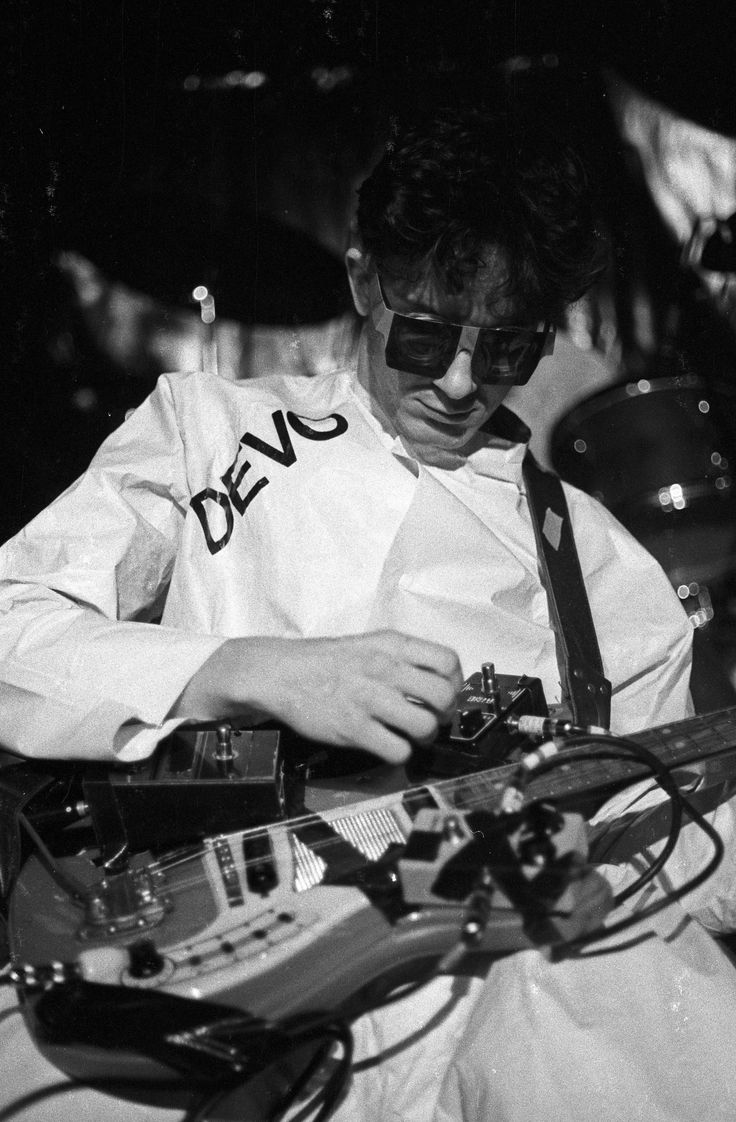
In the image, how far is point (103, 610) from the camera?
1.12m

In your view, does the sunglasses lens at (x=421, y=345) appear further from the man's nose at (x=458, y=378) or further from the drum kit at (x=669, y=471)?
the drum kit at (x=669, y=471)

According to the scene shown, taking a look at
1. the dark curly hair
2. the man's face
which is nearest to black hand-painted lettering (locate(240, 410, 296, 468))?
the man's face

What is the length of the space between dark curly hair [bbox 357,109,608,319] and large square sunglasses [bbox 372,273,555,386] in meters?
0.05

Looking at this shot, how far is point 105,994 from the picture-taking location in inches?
28.4

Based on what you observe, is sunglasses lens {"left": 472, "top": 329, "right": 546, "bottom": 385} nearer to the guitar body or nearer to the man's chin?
the man's chin

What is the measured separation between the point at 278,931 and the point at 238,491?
619 millimetres

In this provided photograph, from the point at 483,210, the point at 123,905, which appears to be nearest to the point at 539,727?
the point at 123,905

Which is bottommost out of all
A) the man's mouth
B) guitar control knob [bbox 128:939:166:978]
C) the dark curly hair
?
guitar control knob [bbox 128:939:166:978]

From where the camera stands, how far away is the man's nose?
118 centimetres

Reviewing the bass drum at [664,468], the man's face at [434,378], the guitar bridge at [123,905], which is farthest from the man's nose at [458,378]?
the guitar bridge at [123,905]

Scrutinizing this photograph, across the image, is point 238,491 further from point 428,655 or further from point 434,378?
point 428,655

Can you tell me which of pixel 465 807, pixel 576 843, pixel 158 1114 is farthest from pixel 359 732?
pixel 158 1114

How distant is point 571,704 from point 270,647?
481 mm

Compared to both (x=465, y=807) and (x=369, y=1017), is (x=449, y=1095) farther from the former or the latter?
(x=465, y=807)
